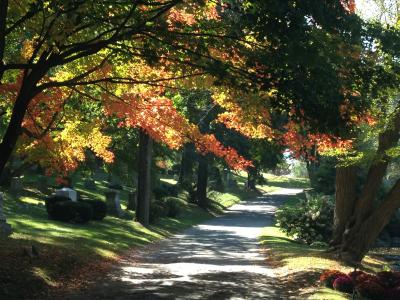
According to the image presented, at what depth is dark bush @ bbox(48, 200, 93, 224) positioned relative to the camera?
22.7 metres

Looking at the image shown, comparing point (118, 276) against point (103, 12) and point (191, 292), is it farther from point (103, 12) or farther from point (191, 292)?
point (103, 12)

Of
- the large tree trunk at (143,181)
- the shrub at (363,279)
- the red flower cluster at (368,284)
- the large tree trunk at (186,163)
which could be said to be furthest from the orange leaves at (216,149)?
the large tree trunk at (186,163)

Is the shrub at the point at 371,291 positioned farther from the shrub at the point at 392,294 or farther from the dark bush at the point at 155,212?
the dark bush at the point at 155,212

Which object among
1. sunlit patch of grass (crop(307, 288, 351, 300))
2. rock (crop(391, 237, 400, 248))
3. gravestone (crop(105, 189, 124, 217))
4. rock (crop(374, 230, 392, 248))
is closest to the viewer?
sunlit patch of grass (crop(307, 288, 351, 300))

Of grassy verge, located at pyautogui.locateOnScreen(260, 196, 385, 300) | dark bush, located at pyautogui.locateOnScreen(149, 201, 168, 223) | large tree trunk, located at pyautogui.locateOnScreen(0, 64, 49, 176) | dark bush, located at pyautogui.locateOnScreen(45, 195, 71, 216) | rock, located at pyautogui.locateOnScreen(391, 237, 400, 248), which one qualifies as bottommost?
rock, located at pyautogui.locateOnScreen(391, 237, 400, 248)

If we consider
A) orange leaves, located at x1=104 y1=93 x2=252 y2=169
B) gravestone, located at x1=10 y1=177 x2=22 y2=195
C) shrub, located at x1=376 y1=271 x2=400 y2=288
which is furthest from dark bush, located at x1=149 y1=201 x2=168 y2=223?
shrub, located at x1=376 y1=271 x2=400 y2=288

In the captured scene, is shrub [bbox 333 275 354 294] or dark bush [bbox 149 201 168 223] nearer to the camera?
shrub [bbox 333 275 354 294]

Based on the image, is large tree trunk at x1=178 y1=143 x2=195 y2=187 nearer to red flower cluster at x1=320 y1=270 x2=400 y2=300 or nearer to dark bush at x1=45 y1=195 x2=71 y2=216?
dark bush at x1=45 y1=195 x2=71 y2=216

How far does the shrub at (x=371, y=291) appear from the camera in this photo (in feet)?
34.4

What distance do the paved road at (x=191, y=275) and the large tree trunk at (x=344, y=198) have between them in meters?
2.77

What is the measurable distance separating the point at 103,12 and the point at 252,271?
26.3 ft

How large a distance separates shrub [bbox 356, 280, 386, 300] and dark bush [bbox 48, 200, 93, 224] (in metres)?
14.7

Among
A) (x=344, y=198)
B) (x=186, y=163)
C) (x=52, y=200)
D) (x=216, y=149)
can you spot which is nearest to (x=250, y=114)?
(x=344, y=198)

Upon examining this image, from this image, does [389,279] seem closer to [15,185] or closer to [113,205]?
[113,205]
